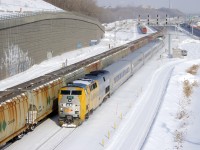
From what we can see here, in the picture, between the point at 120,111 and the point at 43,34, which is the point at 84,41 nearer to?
the point at 43,34

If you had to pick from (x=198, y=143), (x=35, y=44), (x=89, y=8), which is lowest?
(x=198, y=143)

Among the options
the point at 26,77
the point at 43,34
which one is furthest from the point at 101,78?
the point at 43,34

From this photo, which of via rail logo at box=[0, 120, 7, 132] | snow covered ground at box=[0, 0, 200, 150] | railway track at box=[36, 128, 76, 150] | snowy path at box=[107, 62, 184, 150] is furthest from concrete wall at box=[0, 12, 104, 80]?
via rail logo at box=[0, 120, 7, 132]

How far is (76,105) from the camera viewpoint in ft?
92.1

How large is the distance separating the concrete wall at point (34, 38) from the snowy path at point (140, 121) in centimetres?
1896

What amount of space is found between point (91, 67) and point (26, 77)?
9532 millimetres

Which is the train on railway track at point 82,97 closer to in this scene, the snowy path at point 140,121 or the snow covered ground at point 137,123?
the snow covered ground at point 137,123

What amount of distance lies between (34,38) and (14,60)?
8.39m

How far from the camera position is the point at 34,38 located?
58.7m

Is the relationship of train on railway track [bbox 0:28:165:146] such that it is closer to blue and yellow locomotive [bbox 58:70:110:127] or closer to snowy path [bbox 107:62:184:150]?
blue and yellow locomotive [bbox 58:70:110:127]

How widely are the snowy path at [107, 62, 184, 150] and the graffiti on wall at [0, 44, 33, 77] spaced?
61.3ft

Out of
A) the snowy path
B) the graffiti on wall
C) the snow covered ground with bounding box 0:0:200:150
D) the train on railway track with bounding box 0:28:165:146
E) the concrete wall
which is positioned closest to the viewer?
the train on railway track with bounding box 0:28:165:146

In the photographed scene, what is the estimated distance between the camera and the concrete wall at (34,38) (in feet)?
160

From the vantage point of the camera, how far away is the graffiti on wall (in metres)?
49.1
